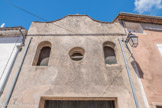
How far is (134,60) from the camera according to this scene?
195 inches

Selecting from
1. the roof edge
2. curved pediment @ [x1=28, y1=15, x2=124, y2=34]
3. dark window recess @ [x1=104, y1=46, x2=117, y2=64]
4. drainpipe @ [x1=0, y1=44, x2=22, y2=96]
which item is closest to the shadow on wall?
dark window recess @ [x1=104, y1=46, x2=117, y2=64]

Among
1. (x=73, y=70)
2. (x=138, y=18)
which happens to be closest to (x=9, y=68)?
(x=73, y=70)

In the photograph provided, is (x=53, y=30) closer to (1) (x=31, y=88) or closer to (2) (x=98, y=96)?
(1) (x=31, y=88)

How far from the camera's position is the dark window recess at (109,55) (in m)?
5.24

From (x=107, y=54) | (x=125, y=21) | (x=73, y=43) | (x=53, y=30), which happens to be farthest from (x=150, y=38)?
(x=53, y=30)

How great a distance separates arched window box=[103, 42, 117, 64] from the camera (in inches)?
206

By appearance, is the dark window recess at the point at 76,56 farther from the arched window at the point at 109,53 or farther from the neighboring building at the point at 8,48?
the neighboring building at the point at 8,48

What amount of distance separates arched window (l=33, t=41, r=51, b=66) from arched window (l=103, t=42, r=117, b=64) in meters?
2.85

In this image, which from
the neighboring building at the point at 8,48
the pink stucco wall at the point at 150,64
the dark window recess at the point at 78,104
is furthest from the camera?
the neighboring building at the point at 8,48

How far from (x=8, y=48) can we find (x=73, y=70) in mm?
3370

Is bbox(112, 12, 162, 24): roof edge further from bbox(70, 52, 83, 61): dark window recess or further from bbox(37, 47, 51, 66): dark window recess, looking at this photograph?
bbox(37, 47, 51, 66): dark window recess

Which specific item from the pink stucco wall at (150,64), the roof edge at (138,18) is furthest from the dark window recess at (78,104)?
the roof edge at (138,18)

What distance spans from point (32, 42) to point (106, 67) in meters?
3.77

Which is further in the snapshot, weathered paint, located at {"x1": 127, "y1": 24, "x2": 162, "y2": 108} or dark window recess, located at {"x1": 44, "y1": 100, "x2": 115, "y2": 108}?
dark window recess, located at {"x1": 44, "y1": 100, "x2": 115, "y2": 108}
